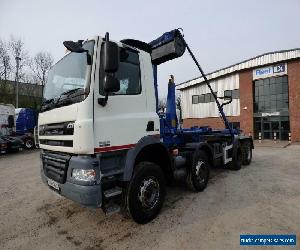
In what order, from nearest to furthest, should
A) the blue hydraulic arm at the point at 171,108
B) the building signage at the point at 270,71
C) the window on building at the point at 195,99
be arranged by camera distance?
the blue hydraulic arm at the point at 171,108
the building signage at the point at 270,71
the window on building at the point at 195,99

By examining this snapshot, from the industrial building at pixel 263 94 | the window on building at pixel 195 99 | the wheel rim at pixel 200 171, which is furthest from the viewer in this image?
the window on building at pixel 195 99

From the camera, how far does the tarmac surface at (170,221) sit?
3.81 meters

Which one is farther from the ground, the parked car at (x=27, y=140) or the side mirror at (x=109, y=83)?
the side mirror at (x=109, y=83)

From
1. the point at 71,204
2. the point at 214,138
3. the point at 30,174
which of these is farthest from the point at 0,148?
the point at 214,138

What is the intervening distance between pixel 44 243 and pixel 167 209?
7.52ft

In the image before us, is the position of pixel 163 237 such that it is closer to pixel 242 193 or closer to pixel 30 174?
pixel 242 193

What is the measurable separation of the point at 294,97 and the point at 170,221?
68.5ft

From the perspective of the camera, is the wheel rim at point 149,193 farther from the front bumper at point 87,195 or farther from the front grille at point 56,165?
the front grille at point 56,165

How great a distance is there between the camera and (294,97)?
2114 cm

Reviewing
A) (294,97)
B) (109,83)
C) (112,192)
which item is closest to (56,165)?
(112,192)

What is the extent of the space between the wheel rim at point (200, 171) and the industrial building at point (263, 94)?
48.0 ft

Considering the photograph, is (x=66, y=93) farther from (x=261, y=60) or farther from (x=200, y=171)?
(x=261, y=60)

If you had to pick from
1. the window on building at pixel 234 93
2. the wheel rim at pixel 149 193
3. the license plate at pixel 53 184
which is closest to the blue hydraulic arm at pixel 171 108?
the wheel rim at pixel 149 193

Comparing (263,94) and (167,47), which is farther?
(263,94)
